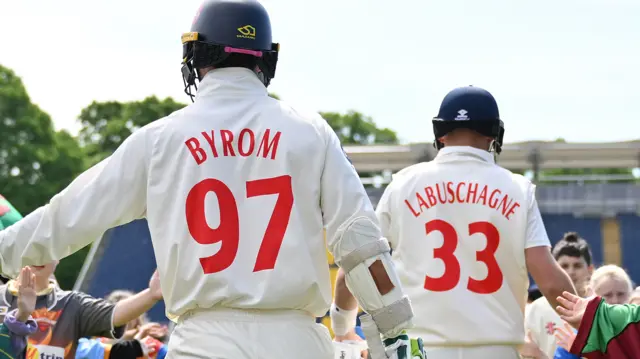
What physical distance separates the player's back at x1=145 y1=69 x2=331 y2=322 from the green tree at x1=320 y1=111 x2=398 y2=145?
4847cm

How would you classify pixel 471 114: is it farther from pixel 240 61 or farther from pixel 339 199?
pixel 339 199

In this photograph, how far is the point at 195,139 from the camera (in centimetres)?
433

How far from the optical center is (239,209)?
167 inches

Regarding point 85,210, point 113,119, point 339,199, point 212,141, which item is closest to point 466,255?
point 339,199

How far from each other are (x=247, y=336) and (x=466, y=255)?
A: 2.12 meters

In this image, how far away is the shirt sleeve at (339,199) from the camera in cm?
424

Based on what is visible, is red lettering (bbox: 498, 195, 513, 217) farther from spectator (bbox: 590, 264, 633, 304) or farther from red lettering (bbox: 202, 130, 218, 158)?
red lettering (bbox: 202, 130, 218, 158)

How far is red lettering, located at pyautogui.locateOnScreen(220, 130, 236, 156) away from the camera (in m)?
4.29

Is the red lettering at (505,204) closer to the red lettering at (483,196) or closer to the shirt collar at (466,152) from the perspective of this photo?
the red lettering at (483,196)

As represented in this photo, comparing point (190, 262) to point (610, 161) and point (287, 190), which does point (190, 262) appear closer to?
point (287, 190)

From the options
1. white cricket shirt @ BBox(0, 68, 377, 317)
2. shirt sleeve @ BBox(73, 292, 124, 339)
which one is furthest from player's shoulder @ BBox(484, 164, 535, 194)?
shirt sleeve @ BBox(73, 292, 124, 339)

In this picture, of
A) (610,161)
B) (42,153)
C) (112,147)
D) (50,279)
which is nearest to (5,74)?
(42,153)

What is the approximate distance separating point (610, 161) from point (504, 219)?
45.5 feet

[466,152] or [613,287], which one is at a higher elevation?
[466,152]
